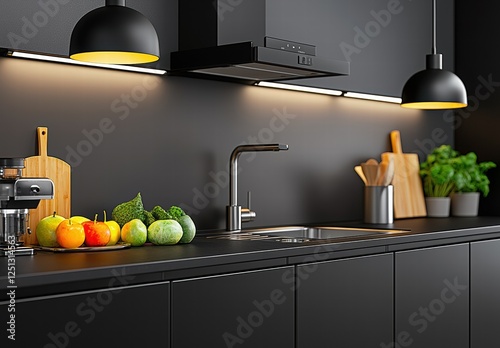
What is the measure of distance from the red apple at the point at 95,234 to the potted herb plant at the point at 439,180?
7.84ft

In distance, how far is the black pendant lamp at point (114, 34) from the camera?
2.38m

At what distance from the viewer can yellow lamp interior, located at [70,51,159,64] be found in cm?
255

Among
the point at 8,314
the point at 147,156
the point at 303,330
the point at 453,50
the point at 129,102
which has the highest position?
the point at 453,50

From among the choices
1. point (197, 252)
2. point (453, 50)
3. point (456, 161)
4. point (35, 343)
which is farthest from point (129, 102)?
point (453, 50)

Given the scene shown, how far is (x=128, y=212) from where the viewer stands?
9.28 feet

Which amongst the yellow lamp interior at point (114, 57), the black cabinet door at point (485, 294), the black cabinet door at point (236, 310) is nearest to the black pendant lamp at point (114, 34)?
the yellow lamp interior at point (114, 57)

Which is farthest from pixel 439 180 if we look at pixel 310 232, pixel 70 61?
pixel 70 61

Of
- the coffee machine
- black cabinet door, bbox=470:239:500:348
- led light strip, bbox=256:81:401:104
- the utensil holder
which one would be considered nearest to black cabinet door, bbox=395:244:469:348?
black cabinet door, bbox=470:239:500:348

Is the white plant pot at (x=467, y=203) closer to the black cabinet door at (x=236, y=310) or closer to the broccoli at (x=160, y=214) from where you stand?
the black cabinet door at (x=236, y=310)

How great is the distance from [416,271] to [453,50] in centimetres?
202

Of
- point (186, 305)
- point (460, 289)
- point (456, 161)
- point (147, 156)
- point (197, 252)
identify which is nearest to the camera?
point (186, 305)

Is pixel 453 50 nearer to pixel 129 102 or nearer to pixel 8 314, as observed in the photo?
pixel 129 102

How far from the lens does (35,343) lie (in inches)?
77.1

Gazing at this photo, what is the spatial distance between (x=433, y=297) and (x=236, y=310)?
1220 mm
